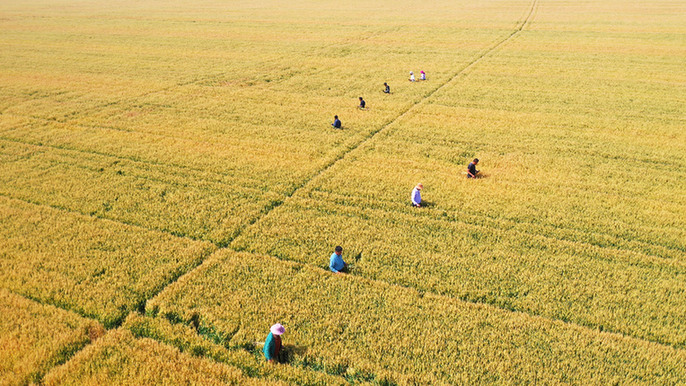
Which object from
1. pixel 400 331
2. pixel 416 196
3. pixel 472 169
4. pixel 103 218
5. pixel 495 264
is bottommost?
pixel 400 331

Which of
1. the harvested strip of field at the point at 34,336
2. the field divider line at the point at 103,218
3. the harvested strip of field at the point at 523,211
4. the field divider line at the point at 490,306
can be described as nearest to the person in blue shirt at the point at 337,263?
the field divider line at the point at 490,306

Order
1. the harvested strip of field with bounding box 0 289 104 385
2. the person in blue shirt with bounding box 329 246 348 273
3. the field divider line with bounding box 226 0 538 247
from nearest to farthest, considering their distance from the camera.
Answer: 1. the harvested strip of field with bounding box 0 289 104 385
2. the person in blue shirt with bounding box 329 246 348 273
3. the field divider line with bounding box 226 0 538 247

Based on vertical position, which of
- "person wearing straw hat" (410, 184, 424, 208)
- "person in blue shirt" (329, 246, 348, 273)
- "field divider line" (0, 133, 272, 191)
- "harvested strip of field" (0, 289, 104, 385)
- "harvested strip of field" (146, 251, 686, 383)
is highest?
"field divider line" (0, 133, 272, 191)

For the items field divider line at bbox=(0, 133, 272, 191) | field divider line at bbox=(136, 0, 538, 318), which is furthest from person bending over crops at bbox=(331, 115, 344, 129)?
field divider line at bbox=(0, 133, 272, 191)

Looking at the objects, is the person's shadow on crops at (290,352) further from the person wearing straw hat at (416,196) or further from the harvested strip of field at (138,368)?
the person wearing straw hat at (416,196)

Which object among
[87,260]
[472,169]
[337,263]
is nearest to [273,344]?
[337,263]

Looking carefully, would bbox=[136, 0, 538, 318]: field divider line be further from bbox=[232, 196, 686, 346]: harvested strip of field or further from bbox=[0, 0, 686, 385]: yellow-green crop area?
bbox=[232, 196, 686, 346]: harvested strip of field

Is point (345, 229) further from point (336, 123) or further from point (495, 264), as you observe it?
point (336, 123)
